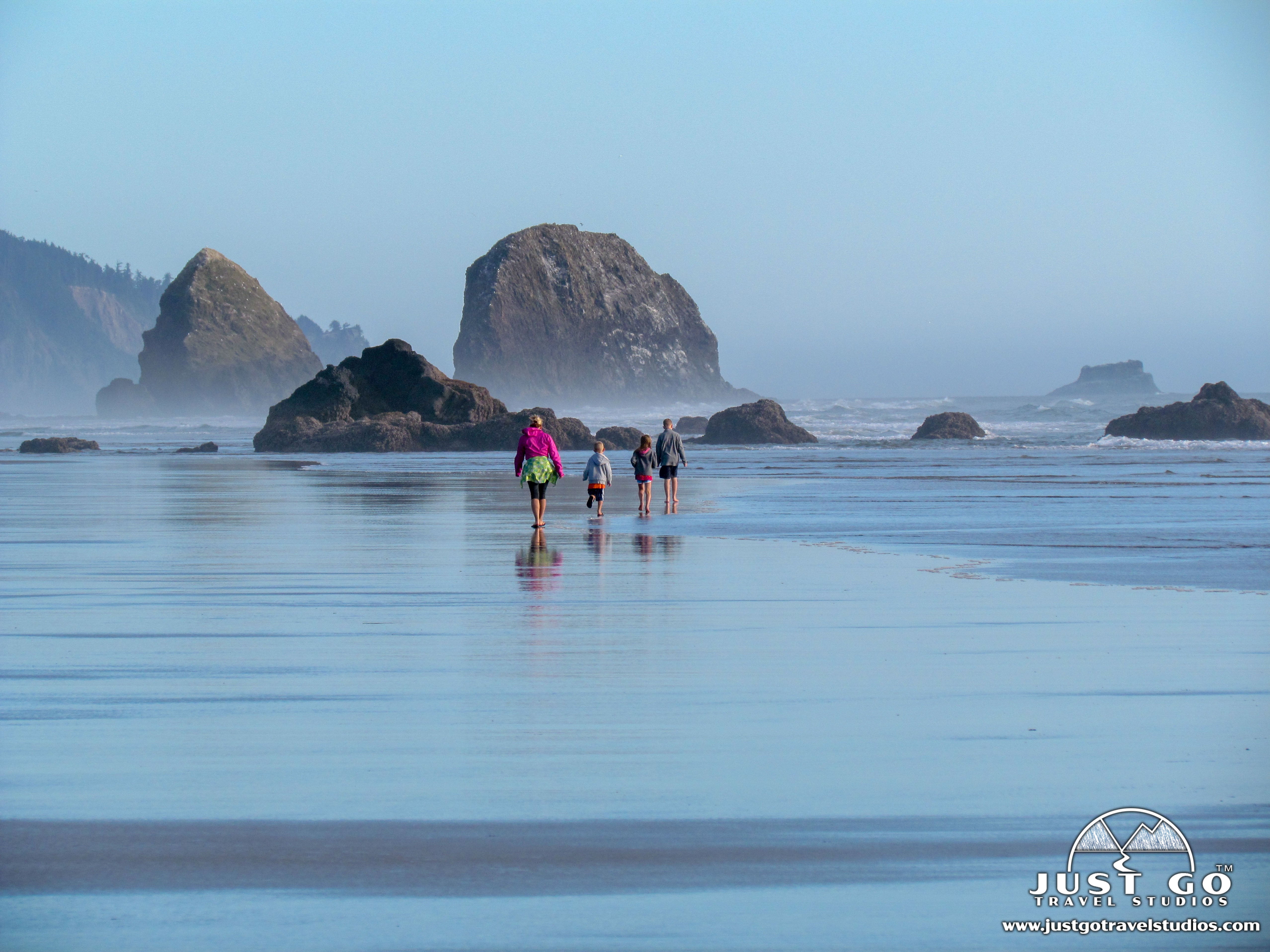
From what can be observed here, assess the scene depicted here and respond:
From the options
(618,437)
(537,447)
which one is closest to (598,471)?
(537,447)

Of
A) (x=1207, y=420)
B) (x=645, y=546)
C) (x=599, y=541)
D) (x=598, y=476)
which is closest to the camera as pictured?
(x=645, y=546)

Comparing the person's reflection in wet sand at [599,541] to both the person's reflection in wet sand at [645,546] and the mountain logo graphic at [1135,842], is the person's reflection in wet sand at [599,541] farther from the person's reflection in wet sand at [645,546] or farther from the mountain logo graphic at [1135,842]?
the mountain logo graphic at [1135,842]

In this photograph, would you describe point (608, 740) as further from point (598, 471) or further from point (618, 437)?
point (618, 437)

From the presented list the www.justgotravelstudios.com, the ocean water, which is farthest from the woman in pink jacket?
the www.justgotravelstudios.com

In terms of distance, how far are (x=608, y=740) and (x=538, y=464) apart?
13.1 meters

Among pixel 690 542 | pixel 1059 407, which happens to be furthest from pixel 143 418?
pixel 690 542

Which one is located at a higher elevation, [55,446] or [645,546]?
[55,446]

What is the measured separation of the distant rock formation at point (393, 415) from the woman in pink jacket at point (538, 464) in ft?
125

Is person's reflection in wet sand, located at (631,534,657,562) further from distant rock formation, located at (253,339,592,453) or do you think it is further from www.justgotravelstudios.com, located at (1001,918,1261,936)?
distant rock formation, located at (253,339,592,453)

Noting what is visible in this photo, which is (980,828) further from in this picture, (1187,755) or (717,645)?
(717,645)

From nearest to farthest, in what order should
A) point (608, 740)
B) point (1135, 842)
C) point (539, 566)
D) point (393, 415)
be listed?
point (1135, 842), point (608, 740), point (539, 566), point (393, 415)

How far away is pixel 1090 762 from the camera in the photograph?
17.4ft

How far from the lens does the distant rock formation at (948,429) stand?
6475 centimetres

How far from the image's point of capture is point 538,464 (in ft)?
61.3
